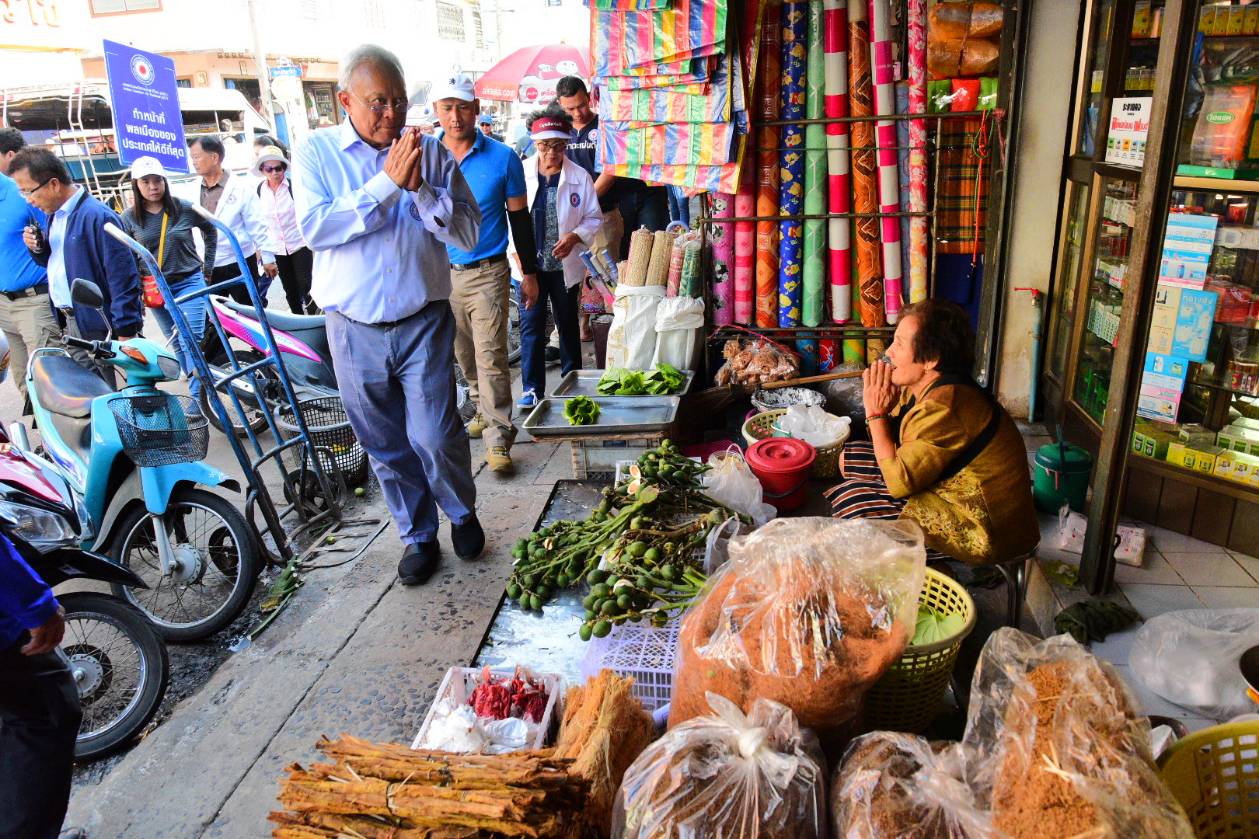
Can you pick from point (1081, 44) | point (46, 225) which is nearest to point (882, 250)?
point (1081, 44)

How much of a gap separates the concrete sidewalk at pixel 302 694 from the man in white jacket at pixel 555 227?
198cm

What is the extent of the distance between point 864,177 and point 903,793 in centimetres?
390

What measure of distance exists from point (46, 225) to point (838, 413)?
5.50m

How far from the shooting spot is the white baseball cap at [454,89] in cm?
468

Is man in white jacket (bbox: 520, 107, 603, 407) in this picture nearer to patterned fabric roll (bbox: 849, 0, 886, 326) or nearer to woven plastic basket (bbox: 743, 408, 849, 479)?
woven plastic basket (bbox: 743, 408, 849, 479)

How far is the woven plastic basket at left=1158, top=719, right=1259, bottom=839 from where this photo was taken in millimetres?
1495

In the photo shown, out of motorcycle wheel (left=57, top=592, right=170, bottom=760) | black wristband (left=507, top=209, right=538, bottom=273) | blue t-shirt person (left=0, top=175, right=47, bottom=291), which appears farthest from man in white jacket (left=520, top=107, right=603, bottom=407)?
blue t-shirt person (left=0, top=175, right=47, bottom=291)

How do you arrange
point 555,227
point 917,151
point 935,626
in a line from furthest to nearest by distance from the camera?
point 555,227
point 917,151
point 935,626

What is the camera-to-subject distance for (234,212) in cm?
723

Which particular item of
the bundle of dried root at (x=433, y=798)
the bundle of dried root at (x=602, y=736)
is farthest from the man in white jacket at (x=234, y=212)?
the bundle of dried root at (x=433, y=798)

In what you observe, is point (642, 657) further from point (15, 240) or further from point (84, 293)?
point (15, 240)

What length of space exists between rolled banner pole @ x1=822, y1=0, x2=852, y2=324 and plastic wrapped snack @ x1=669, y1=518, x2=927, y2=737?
312cm

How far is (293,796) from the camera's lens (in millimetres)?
1621

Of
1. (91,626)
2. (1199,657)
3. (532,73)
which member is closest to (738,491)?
(1199,657)
